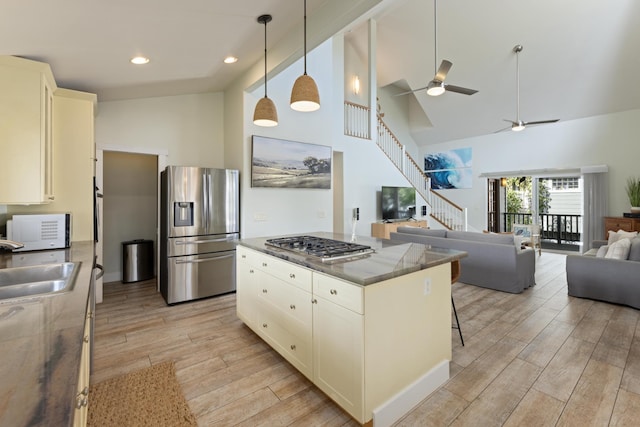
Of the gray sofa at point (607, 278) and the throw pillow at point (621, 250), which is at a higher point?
the throw pillow at point (621, 250)

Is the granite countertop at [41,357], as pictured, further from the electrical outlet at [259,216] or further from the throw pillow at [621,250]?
the throw pillow at [621,250]

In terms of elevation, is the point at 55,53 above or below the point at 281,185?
above

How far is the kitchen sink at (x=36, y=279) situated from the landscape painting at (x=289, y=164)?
2.59m

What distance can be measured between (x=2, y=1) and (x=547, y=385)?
4215 mm

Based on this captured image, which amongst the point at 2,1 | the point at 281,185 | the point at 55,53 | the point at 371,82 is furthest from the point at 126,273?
the point at 371,82

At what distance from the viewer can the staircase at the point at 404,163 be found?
7061 mm

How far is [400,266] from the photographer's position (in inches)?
73.0

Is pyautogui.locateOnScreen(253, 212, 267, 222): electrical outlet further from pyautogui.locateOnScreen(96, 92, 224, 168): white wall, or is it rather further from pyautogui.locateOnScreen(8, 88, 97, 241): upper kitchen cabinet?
pyautogui.locateOnScreen(8, 88, 97, 241): upper kitchen cabinet

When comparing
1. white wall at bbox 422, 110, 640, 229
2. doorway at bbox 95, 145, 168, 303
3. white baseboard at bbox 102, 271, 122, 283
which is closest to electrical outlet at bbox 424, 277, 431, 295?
doorway at bbox 95, 145, 168, 303

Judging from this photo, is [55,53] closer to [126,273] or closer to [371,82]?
[126,273]

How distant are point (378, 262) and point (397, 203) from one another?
5628 mm

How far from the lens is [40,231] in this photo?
8.45ft

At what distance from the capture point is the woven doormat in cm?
182

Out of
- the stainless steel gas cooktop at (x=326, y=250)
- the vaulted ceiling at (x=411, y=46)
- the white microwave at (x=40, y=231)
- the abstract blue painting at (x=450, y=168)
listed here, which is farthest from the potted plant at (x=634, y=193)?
the white microwave at (x=40, y=231)
